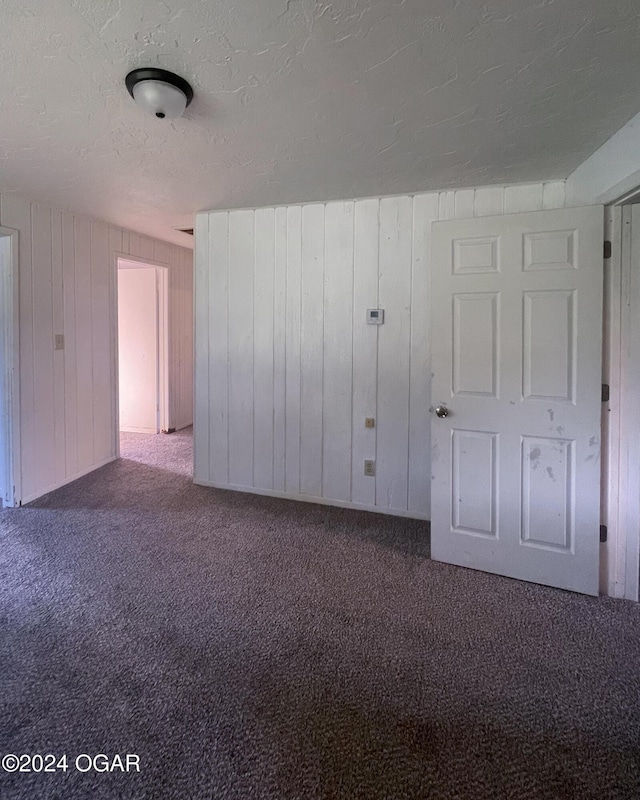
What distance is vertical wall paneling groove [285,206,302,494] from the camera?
3300 millimetres

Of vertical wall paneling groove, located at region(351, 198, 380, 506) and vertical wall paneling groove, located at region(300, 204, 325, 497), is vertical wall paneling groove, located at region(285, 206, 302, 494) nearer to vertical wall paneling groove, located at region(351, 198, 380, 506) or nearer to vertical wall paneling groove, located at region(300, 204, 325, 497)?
vertical wall paneling groove, located at region(300, 204, 325, 497)

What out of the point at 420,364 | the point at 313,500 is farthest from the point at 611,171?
the point at 313,500

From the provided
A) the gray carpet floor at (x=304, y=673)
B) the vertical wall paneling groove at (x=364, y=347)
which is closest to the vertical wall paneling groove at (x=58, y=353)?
the gray carpet floor at (x=304, y=673)

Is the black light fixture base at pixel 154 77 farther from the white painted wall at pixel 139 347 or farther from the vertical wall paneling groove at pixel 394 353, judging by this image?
the white painted wall at pixel 139 347

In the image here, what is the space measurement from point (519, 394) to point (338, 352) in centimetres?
137

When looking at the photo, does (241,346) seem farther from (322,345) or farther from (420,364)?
(420,364)

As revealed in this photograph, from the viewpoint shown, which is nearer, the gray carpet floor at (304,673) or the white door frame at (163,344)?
the gray carpet floor at (304,673)

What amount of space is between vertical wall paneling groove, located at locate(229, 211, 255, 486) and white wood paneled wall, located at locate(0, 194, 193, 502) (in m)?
1.40

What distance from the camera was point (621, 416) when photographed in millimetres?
2188

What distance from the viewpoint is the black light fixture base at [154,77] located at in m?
1.59

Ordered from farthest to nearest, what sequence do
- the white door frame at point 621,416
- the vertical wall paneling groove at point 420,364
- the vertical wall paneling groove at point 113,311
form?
1. the vertical wall paneling groove at point 113,311
2. the vertical wall paneling groove at point 420,364
3. the white door frame at point 621,416

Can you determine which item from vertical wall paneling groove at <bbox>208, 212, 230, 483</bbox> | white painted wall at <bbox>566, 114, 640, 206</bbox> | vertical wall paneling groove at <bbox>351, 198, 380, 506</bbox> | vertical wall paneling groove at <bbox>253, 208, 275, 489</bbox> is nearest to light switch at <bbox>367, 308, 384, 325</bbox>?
vertical wall paneling groove at <bbox>351, 198, 380, 506</bbox>

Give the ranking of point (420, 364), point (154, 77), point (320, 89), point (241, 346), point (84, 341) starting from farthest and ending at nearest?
point (84, 341)
point (241, 346)
point (420, 364)
point (320, 89)
point (154, 77)

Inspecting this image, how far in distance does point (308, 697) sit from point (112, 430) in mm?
3560
